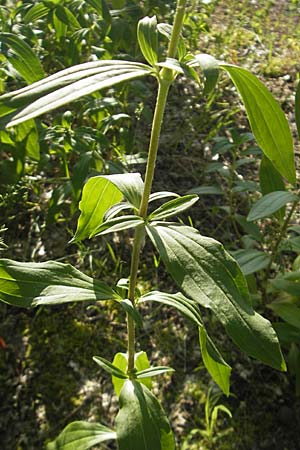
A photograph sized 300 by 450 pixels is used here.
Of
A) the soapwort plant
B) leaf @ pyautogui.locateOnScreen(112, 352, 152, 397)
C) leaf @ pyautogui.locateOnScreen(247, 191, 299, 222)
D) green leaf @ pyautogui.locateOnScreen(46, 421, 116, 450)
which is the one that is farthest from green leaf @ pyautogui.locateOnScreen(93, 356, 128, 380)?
leaf @ pyautogui.locateOnScreen(247, 191, 299, 222)

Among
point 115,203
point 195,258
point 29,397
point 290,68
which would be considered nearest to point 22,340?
point 29,397

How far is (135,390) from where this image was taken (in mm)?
1211

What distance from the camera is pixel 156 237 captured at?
3.25 feet

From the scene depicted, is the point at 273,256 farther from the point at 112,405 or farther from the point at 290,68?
the point at 290,68

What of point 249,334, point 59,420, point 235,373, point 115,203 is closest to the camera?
point 249,334

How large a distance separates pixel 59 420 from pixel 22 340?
0.32 m

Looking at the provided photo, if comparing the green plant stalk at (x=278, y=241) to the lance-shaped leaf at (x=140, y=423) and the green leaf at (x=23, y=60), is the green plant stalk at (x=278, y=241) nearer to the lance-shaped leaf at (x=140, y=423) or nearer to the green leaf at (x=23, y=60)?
the lance-shaped leaf at (x=140, y=423)

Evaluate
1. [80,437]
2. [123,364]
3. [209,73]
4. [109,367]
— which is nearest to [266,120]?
[209,73]

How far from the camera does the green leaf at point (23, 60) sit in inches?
Result: 56.4

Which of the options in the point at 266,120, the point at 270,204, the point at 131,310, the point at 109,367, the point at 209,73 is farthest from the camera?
the point at 270,204

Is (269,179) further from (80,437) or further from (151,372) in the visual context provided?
(80,437)

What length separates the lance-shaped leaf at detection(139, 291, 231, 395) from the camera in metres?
1.06

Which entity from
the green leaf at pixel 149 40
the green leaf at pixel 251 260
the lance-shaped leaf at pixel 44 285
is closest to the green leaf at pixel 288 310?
the green leaf at pixel 251 260

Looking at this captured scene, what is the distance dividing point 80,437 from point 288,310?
80cm
